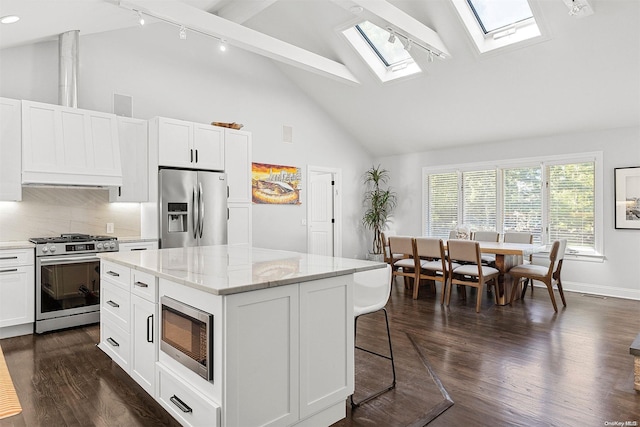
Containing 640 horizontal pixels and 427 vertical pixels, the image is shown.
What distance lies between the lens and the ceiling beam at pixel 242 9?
514 cm

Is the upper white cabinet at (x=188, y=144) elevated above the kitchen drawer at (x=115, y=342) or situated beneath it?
elevated above

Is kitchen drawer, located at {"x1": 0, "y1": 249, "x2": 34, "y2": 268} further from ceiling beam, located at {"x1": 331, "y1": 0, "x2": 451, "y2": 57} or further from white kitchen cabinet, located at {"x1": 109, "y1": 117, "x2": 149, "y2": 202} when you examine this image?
ceiling beam, located at {"x1": 331, "y1": 0, "x2": 451, "y2": 57}

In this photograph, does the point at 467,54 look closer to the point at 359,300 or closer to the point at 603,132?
the point at 603,132

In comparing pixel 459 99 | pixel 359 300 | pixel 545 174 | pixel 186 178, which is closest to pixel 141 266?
pixel 359 300

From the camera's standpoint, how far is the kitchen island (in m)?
1.79

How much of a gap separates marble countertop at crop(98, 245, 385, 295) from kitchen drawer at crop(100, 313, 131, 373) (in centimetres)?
52

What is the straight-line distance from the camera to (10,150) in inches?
152

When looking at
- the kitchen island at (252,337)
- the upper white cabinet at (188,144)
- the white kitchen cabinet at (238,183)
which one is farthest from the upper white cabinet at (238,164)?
the kitchen island at (252,337)

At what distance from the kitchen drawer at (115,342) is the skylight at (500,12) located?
5036 mm

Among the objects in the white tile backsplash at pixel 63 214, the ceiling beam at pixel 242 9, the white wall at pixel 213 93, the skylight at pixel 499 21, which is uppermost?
the ceiling beam at pixel 242 9

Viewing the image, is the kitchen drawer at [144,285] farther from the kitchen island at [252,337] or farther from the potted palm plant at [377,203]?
the potted palm plant at [377,203]

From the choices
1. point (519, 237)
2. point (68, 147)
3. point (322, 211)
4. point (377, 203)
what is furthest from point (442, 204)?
point (68, 147)

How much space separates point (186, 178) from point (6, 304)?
219 cm

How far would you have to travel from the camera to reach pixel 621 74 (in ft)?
15.4
